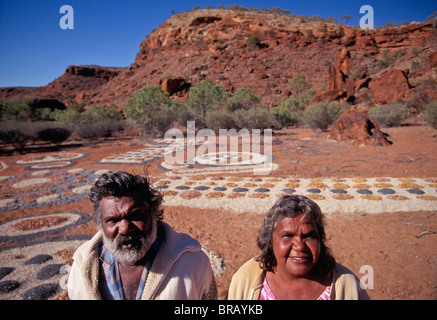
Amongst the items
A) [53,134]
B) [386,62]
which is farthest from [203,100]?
[386,62]

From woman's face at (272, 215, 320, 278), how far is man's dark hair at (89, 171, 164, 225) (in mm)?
873

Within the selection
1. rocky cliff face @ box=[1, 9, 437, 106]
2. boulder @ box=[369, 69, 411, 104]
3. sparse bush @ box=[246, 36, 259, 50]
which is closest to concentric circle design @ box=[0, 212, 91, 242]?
boulder @ box=[369, 69, 411, 104]

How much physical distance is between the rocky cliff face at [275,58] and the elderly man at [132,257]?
26834mm

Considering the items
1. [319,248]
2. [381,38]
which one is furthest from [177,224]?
[381,38]

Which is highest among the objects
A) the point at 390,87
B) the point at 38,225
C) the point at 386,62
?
the point at 386,62

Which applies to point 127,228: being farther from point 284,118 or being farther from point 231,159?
point 284,118

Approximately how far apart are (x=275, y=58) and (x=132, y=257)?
1839 inches

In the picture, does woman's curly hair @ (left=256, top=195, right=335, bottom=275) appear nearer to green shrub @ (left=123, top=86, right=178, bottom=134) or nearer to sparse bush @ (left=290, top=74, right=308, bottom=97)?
green shrub @ (left=123, top=86, right=178, bottom=134)

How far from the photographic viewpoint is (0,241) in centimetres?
434

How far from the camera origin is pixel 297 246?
148 cm

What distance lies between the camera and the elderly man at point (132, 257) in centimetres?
143

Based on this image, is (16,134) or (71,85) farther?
(71,85)

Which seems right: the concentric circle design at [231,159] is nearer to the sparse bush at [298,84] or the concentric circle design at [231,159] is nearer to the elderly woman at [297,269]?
the elderly woman at [297,269]

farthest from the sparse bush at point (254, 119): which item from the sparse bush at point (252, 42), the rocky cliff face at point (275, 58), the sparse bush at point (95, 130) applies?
the sparse bush at point (252, 42)
